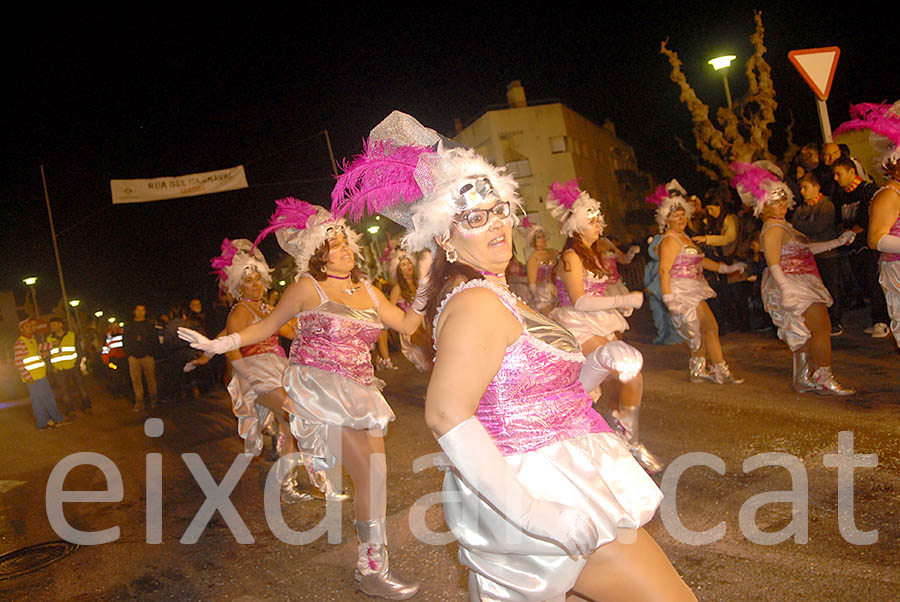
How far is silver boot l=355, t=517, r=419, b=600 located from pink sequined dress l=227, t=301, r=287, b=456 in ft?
8.99

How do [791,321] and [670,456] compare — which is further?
[791,321]

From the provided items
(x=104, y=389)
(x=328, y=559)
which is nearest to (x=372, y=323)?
(x=328, y=559)

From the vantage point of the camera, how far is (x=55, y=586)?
4676 millimetres

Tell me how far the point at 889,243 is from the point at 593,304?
7.01ft

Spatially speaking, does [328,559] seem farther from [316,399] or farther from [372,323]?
[372,323]

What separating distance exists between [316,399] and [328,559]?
1.07 metres

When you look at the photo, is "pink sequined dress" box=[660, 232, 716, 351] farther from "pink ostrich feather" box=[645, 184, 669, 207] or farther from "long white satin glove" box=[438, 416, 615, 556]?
"long white satin glove" box=[438, 416, 615, 556]

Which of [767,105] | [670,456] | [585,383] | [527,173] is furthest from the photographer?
[527,173]

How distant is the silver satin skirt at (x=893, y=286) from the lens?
17.0 ft

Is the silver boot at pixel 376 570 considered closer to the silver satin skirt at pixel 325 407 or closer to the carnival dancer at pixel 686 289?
the silver satin skirt at pixel 325 407

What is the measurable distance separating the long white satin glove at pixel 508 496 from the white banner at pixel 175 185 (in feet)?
56.8

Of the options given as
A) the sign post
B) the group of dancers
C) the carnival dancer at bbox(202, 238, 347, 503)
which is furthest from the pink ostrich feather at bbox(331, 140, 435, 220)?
the sign post

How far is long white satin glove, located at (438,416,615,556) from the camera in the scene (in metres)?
1.88

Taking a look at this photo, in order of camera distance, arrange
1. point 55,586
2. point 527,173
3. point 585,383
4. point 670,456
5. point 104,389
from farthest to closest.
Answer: point 527,173 < point 104,389 < point 670,456 < point 55,586 < point 585,383
